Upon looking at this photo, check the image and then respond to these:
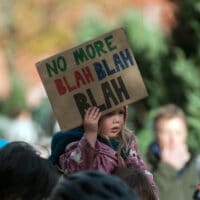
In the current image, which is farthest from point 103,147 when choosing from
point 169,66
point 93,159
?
point 169,66

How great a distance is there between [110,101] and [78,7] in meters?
22.3

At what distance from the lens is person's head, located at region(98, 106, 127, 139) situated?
5.10m

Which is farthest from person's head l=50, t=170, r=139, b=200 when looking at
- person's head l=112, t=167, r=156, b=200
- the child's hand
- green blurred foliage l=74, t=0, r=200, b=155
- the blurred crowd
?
green blurred foliage l=74, t=0, r=200, b=155

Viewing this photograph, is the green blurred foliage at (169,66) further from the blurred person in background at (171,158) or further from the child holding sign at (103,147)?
the child holding sign at (103,147)

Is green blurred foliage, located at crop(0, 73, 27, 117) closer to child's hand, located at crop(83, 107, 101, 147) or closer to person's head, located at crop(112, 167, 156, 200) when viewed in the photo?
child's hand, located at crop(83, 107, 101, 147)

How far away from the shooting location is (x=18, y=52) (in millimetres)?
27547

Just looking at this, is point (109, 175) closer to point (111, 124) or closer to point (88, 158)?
point (88, 158)

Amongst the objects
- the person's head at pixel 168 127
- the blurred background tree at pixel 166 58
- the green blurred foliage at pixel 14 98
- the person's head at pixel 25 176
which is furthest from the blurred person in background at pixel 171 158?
the green blurred foliage at pixel 14 98

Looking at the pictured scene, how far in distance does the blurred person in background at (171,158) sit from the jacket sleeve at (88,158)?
262 centimetres

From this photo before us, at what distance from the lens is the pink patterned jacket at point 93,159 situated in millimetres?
5004

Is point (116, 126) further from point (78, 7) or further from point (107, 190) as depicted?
point (78, 7)

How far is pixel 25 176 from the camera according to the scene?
3.84 m

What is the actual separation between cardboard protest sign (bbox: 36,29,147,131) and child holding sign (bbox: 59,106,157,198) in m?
0.05

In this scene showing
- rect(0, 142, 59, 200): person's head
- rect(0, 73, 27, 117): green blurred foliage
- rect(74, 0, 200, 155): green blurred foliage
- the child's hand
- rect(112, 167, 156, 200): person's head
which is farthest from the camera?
rect(0, 73, 27, 117): green blurred foliage
